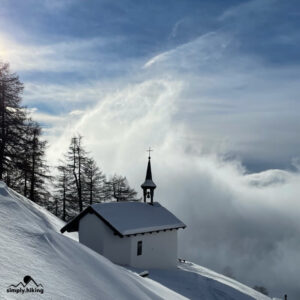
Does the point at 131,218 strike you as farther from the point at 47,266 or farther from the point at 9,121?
the point at 47,266

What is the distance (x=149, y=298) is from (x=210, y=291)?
1380 cm

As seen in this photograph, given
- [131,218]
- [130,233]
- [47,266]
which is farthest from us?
[131,218]

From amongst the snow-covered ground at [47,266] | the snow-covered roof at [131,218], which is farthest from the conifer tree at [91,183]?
the snow-covered ground at [47,266]

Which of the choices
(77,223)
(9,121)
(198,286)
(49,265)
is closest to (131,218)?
(77,223)

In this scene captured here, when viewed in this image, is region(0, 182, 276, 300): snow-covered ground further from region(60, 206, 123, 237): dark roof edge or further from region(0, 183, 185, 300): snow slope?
region(60, 206, 123, 237): dark roof edge

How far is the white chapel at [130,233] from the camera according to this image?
2331 centimetres

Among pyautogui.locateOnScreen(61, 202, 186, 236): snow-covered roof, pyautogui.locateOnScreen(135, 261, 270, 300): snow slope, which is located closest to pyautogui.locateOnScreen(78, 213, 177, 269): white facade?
pyautogui.locateOnScreen(61, 202, 186, 236): snow-covered roof

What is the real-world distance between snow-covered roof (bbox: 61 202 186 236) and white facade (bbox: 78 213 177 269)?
1.85ft

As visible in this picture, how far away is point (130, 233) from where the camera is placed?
23.1 meters

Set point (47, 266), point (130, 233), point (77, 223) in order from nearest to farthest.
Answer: point (47, 266) → point (130, 233) → point (77, 223)

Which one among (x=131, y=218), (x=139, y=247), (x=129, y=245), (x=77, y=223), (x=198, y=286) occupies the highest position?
(x=131, y=218)

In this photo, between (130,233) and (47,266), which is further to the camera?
(130,233)

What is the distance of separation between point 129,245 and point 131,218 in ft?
7.72

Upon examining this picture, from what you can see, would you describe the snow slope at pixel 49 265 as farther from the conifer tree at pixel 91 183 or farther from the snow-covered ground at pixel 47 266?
the conifer tree at pixel 91 183
